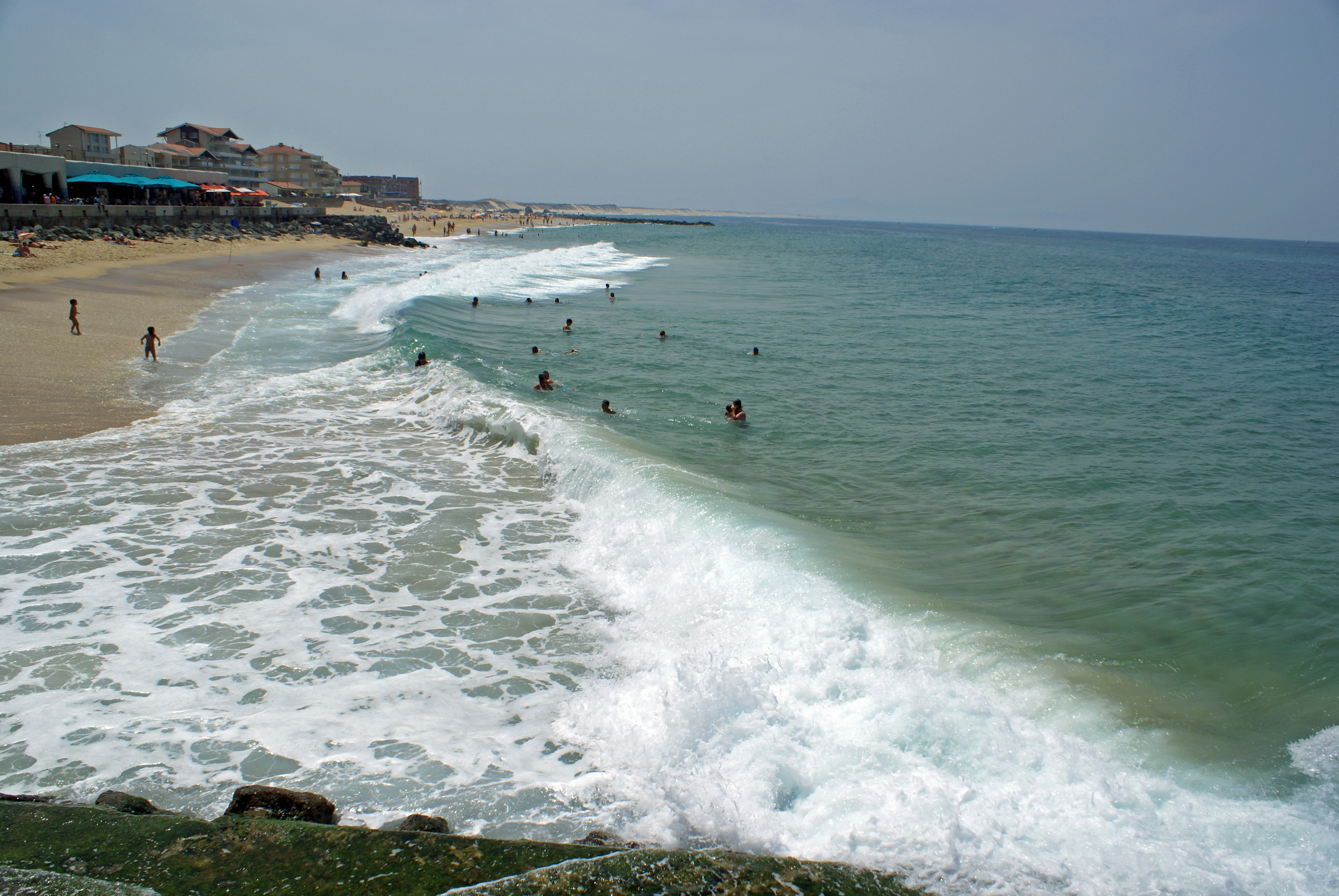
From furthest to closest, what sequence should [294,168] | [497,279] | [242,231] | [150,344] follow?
1. [294,168]
2. [242,231]
3. [497,279]
4. [150,344]

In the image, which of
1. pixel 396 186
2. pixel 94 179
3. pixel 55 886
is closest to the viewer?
pixel 55 886

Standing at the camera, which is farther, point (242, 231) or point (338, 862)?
point (242, 231)

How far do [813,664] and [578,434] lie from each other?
A: 306 inches

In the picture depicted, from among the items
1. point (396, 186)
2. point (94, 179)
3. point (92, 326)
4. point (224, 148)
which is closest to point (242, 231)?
point (94, 179)

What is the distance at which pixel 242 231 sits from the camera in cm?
5188

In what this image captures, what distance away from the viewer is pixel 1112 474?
12.7 meters

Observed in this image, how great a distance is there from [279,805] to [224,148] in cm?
11213

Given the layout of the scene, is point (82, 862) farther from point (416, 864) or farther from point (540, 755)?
point (540, 755)

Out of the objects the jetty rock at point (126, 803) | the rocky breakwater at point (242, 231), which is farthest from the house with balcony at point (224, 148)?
the jetty rock at point (126, 803)

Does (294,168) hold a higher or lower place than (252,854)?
higher

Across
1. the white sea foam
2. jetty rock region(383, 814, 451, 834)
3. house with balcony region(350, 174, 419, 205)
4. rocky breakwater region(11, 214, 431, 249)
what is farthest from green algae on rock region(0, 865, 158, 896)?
house with balcony region(350, 174, 419, 205)

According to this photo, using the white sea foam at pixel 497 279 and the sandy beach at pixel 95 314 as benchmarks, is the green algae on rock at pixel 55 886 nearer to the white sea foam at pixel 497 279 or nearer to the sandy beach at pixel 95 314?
the sandy beach at pixel 95 314

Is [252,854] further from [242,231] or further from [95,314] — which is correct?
[242,231]

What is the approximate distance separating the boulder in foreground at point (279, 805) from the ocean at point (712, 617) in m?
0.58
